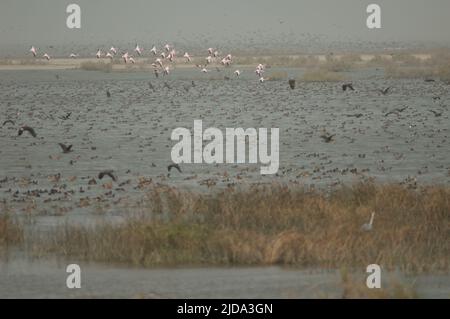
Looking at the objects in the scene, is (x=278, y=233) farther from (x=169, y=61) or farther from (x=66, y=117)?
(x=169, y=61)

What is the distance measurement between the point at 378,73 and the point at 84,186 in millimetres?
54741

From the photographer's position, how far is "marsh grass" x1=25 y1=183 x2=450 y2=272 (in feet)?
62.4

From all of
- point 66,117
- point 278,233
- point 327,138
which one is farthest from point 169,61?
point 278,233

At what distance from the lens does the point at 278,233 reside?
20.3m

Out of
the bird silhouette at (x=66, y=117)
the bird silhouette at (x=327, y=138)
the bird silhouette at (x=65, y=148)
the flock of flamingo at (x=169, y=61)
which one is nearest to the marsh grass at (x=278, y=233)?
the bird silhouette at (x=65, y=148)

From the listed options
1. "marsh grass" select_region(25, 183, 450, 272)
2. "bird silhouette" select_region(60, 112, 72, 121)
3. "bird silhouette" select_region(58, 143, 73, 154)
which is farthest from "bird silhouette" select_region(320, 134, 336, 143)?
"marsh grass" select_region(25, 183, 450, 272)

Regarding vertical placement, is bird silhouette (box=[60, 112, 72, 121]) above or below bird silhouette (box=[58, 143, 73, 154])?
above

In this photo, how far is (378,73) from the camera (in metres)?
80.5

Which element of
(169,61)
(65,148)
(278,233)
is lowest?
(278,233)

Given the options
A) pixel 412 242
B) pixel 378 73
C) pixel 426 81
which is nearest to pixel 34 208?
pixel 412 242

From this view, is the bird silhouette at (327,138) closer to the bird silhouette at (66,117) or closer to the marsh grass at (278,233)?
the bird silhouette at (66,117)

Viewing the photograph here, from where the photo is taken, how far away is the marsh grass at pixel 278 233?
19031 millimetres

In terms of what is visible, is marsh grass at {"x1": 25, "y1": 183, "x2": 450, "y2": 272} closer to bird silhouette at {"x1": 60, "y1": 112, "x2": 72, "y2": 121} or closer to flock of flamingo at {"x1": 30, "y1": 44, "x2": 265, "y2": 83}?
bird silhouette at {"x1": 60, "y1": 112, "x2": 72, "y2": 121}

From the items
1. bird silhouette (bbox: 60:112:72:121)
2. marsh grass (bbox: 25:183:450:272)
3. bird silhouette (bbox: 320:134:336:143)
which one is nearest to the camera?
marsh grass (bbox: 25:183:450:272)
